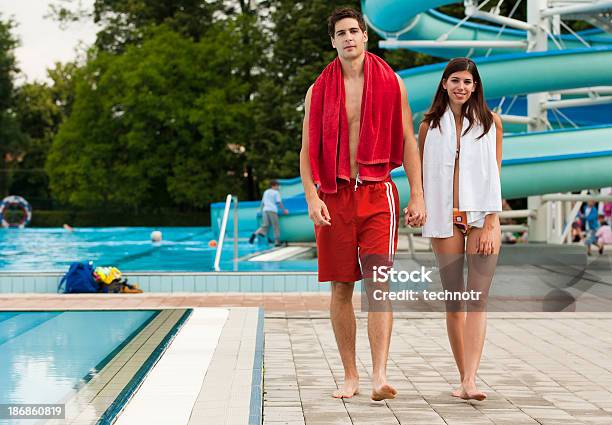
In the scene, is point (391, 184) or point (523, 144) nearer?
point (391, 184)

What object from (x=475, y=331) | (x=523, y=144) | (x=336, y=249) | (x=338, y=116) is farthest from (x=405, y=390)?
(x=523, y=144)

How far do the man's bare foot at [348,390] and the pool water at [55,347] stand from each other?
123 cm

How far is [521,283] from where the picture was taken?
1002 cm

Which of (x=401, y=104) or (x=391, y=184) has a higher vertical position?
(x=401, y=104)

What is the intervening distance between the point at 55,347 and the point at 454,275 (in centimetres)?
293

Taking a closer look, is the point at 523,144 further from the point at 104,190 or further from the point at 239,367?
the point at 104,190

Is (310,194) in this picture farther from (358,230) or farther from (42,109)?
(42,109)

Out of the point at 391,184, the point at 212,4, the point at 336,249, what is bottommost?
the point at 336,249

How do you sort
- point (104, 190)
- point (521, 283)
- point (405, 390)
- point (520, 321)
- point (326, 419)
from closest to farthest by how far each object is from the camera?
1. point (326, 419)
2. point (405, 390)
3. point (520, 321)
4. point (521, 283)
5. point (104, 190)

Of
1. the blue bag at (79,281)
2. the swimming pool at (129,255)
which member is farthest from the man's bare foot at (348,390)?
the swimming pool at (129,255)

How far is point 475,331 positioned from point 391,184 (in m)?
0.77

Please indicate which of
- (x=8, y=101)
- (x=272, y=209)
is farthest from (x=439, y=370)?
(x=8, y=101)

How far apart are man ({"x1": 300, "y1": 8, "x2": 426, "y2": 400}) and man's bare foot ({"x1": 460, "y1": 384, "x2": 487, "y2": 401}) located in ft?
1.31

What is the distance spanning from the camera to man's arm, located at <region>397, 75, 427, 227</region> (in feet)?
14.1
